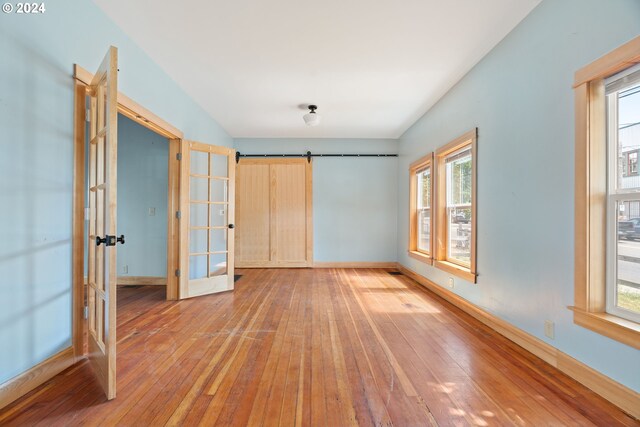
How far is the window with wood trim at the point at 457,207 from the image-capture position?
10.1ft

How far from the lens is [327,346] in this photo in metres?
2.34

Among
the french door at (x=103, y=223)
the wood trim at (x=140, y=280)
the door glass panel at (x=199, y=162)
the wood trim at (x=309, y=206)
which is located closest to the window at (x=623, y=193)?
the french door at (x=103, y=223)

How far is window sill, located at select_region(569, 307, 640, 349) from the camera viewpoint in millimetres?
1525

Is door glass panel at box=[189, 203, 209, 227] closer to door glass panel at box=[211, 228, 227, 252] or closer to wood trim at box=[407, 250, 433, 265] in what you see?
door glass panel at box=[211, 228, 227, 252]

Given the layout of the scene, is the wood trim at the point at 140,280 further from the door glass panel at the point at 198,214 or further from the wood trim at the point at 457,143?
the wood trim at the point at 457,143

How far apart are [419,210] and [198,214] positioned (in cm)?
360

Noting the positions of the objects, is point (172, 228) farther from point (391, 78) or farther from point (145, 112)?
point (391, 78)

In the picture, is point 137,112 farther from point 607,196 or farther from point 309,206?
point 607,196

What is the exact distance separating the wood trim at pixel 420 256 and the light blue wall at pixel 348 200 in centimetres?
87

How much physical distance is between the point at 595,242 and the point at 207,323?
311 centimetres

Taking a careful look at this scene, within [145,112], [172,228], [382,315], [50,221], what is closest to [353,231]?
[382,315]

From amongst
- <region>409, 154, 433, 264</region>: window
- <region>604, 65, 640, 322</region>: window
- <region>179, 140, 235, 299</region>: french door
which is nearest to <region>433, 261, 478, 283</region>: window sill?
<region>409, 154, 433, 264</region>: window

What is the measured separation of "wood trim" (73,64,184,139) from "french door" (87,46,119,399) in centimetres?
9

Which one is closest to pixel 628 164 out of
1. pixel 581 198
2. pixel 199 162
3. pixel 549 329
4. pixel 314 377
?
pixel 581 198
